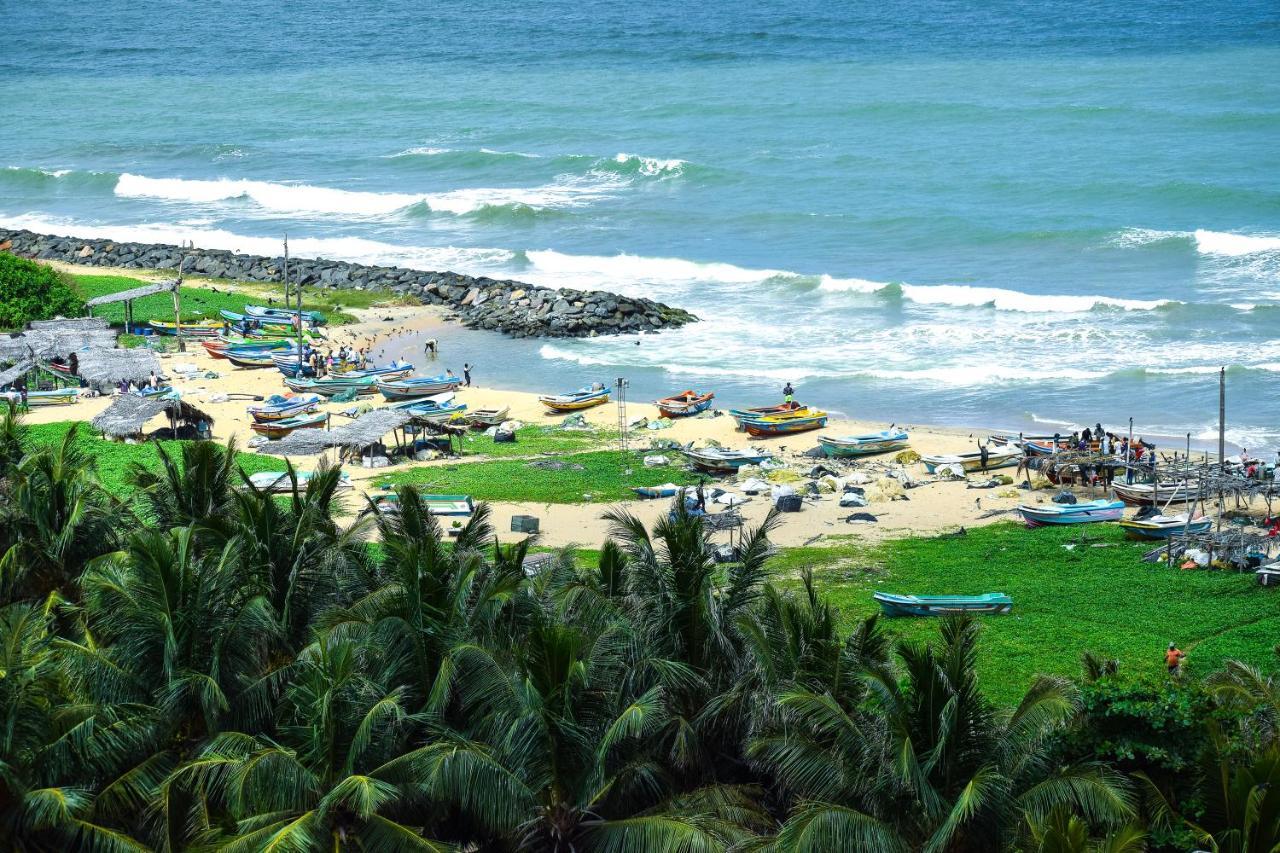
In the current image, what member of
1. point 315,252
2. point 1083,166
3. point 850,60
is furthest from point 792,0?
point 315,252

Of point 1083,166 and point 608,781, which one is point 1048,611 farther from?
point 1083,166

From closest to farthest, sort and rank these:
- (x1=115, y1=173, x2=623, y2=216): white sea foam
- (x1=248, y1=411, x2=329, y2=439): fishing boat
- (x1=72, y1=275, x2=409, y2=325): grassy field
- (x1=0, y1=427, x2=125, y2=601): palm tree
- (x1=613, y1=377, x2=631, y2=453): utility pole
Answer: (x1=0, y1=427, x2=125, y2=601): palm tree < (x1=613, y1=377, x2=631, y2=453): utility pole < (x1=248, y1=411, x2=329, y2=439): fishing boat < (x1=72, y1=275, x2=409, y2=325): grassy field < (x1=115, y1=173, x2=623, y2=216): white sea foam

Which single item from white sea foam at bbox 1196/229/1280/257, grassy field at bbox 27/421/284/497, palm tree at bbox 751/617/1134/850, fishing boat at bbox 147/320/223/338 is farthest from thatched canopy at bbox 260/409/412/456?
white sea foam at bbox 1196/229/1280/257

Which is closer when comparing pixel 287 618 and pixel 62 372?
pixel 287 618

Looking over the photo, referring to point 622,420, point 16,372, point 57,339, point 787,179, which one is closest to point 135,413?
point 16,372

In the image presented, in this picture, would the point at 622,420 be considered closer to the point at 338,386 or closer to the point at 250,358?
the point at 338,386

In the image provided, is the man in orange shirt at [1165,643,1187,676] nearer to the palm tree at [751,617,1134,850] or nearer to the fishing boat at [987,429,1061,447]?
the palm tree at [751,617,1134,850]
